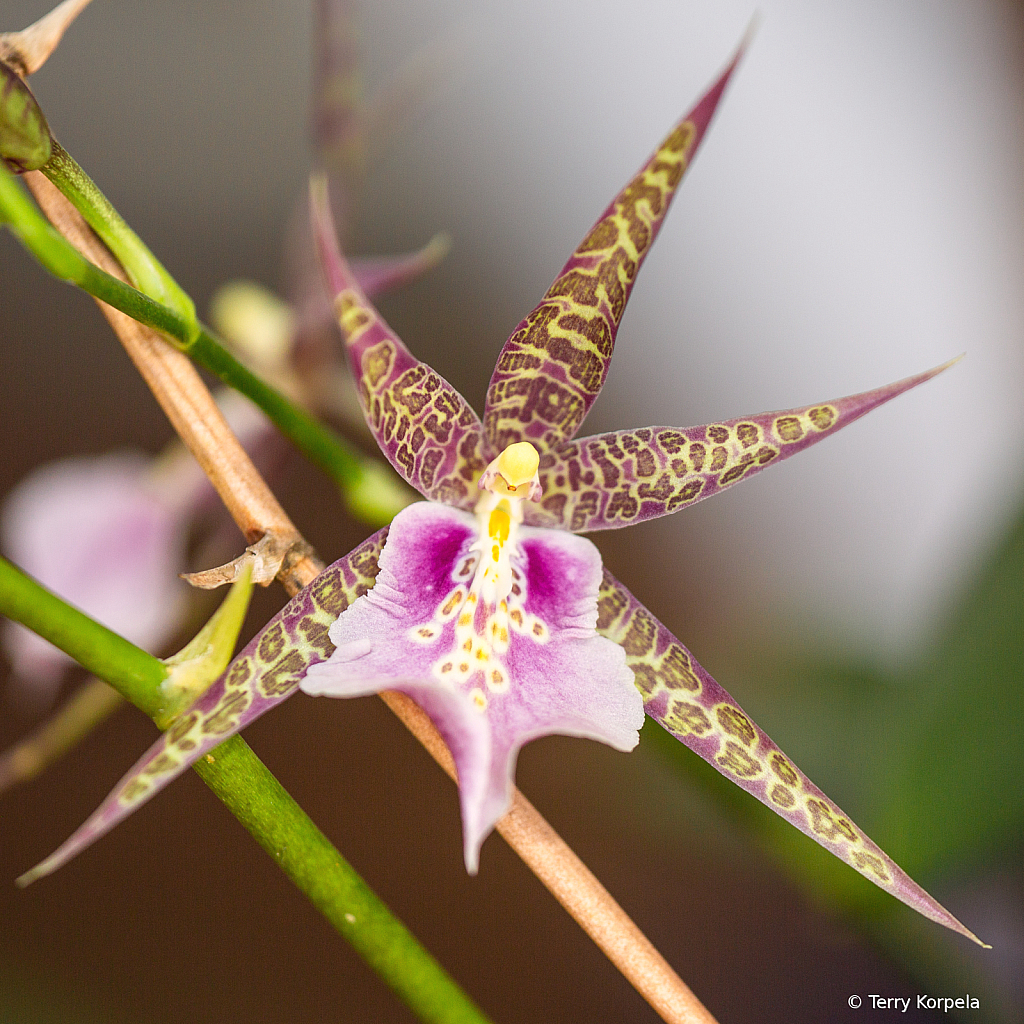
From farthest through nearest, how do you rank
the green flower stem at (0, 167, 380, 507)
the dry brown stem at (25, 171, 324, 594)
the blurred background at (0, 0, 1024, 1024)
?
the blurred background at (0, 0, 1024, 1024)
the dry brown stem at (25, 171, 324, 594)
the green flower stem at (0, 167, 380, 507)

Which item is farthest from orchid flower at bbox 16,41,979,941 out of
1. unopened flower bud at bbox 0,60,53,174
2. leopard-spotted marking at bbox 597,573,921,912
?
unopened flower bud at bbox 0,60,53,174

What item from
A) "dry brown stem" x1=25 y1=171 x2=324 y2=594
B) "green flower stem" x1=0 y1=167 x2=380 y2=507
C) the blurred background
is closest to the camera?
"green flower stem" x1=0 y1=167 x2=380 y2=507

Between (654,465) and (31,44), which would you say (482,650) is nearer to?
(654,465)

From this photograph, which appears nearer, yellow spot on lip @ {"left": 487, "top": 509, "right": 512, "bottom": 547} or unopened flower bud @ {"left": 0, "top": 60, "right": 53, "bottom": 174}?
unopened flower bud @ {"left": 0, "top": 60, "right": 53, "bottom": 174}

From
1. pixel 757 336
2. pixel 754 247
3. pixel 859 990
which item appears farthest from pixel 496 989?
pixel 754 247

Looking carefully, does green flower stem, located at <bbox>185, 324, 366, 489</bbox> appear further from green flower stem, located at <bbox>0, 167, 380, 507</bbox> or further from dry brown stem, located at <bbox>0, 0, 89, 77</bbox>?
dry brown stem, located at <bbox>0, 0, 89, 77</bbox>

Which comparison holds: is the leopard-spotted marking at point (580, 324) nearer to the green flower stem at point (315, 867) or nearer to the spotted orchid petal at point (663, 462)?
the spotted orchid petal at point (663, 462)

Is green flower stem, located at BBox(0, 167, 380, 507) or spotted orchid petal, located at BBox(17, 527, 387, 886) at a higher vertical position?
green flower stem, located at BBox(0, 167, 380, 507)
